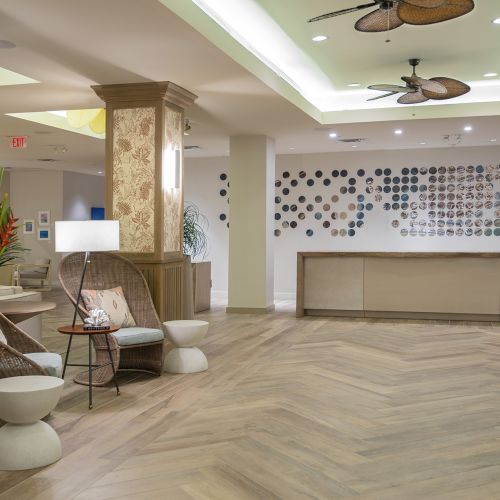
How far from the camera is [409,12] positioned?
15.7 ft

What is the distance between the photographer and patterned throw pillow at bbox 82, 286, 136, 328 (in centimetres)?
552

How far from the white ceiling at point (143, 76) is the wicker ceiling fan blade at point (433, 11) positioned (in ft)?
4.91

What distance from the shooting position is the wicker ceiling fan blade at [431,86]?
21.4ft

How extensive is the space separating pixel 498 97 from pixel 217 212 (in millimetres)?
5695

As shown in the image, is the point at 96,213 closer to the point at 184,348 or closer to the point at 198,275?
the point at 198,275

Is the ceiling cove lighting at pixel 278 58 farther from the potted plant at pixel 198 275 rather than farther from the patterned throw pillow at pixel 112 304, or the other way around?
the potted plant at pixel 198 275

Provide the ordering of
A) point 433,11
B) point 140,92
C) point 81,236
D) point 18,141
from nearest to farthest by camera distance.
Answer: point 433,11 → point 81,236 → point 140,92 → point 18,141

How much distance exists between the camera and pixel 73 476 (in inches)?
134

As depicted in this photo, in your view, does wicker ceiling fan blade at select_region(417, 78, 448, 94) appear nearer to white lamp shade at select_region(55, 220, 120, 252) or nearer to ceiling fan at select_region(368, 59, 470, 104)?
ceiling fan at select_region(368, 59, 470, 104)

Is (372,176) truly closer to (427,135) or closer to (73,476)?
(427,135)

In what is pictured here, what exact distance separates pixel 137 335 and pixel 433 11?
3.29 m

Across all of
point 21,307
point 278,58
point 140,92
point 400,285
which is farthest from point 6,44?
point 400,285

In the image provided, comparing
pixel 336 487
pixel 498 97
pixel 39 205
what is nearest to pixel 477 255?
pixel 498 97

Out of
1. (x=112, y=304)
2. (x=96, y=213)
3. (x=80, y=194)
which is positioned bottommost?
(x=112, y=304)
